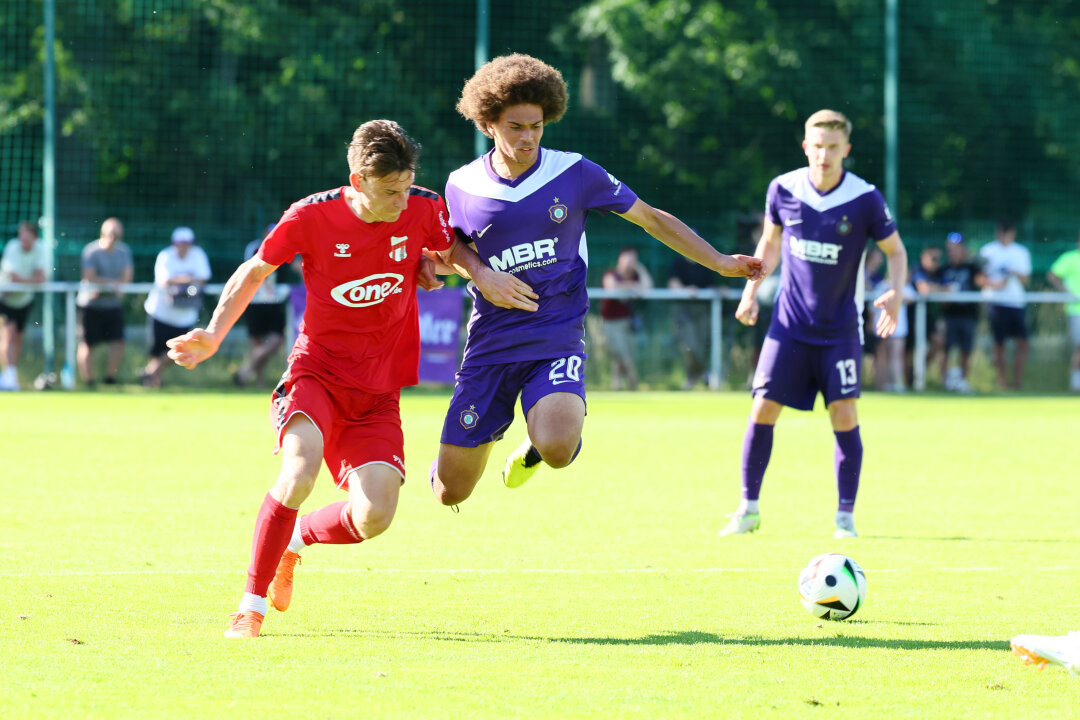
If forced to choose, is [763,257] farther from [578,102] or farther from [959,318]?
[578,102]

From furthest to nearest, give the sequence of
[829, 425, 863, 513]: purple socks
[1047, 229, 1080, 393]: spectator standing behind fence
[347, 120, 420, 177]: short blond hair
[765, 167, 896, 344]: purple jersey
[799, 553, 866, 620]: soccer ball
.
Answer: [1047, 229, 1080, 393]: spectator standing behind fence, [765, 167, 896, 344]: purple jersey, [829, 425, 863, 513]: purple socks, [799, 553, 866, 620]: soccer ball, [347, 120, 420, 177]: short blond hair

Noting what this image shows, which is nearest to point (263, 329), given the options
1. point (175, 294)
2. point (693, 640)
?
point (175, 294)

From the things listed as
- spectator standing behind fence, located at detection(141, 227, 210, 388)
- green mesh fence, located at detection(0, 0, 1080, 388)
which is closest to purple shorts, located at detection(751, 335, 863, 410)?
spectator standing behind fence, located at detection(141, 227, 210, 388)

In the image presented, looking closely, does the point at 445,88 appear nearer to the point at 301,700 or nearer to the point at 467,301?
the point at 467,301

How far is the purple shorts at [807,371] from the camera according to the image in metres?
8.24

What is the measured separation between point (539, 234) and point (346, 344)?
1017 mm

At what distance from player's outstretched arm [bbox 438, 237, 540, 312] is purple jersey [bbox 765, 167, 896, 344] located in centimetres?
252

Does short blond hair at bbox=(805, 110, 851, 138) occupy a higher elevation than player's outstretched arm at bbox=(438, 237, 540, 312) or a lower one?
higher

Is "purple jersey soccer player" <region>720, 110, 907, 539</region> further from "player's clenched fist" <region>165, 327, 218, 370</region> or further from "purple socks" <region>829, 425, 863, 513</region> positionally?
"player's clenched fist" <region>165, 327, 218, 370</region>

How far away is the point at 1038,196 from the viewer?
2655cm

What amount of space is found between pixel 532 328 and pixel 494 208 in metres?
0.54

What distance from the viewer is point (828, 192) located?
8.37m

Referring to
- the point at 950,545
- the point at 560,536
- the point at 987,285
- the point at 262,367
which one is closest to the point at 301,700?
the point at 560,536

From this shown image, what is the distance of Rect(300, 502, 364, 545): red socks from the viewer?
580 cm
